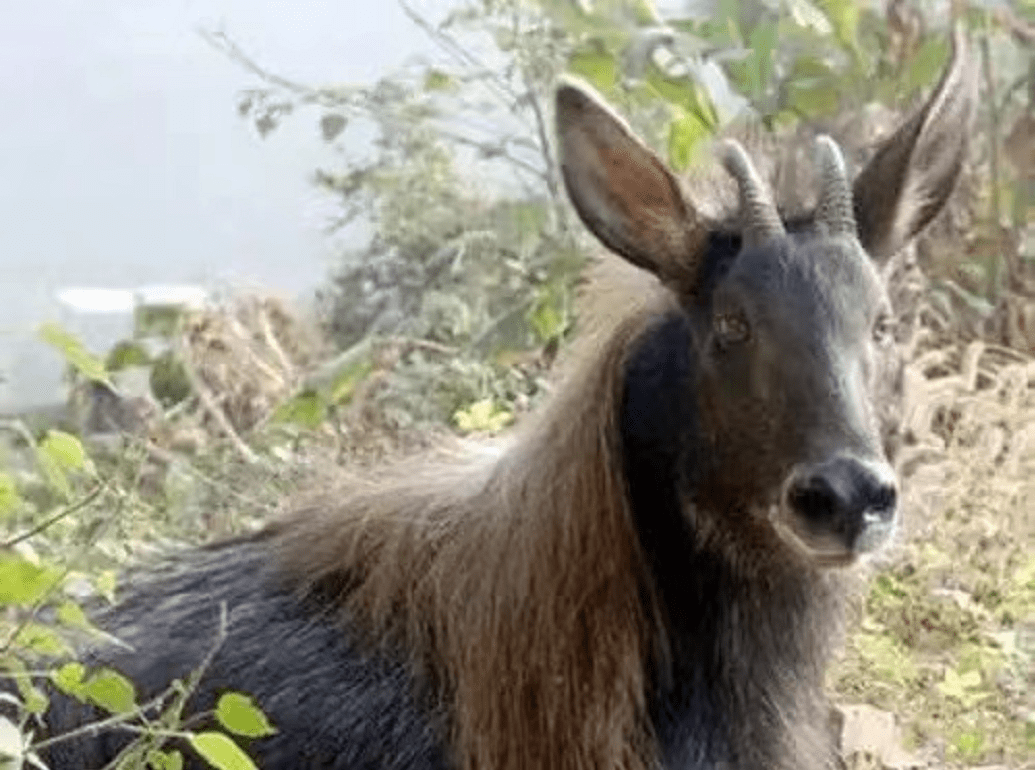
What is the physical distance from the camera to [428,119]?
463 centimetres

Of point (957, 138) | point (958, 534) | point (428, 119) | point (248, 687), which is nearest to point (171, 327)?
point (428, 119)

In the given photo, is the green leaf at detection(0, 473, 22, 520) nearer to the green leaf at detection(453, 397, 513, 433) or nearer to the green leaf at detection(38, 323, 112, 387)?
the green leaf at detection(38, 323, 112, 387)

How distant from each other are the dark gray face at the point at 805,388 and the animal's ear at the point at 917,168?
73 mm

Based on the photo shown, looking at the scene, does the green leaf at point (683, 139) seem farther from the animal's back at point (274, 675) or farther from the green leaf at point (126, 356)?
the green leaf at point (126, 356)

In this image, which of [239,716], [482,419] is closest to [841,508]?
A: [239,716]

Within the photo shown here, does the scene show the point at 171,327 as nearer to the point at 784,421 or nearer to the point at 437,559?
the point at 437,559

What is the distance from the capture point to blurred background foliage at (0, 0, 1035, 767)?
367cm

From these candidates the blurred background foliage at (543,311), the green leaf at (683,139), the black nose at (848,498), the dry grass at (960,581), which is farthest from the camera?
the blurred background foliage at (543,311)

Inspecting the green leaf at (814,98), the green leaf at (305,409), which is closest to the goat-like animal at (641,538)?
the green leaf at (305,409)

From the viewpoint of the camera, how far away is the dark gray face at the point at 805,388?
2.29 metres

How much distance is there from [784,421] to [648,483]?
0.22m

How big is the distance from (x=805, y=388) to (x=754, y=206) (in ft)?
0.70

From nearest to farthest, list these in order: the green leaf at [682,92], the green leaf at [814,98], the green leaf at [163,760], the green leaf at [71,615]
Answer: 1. the green leaf at [71,615]
2. the green leaf at [163,760]
3. the green leaf at [682,92]
4. the green leaf at [814,98]

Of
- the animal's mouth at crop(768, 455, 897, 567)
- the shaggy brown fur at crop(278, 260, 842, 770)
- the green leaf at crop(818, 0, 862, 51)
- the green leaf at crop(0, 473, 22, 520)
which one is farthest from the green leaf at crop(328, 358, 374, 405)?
the green leaf at crop(0, 473, 22, 520)
